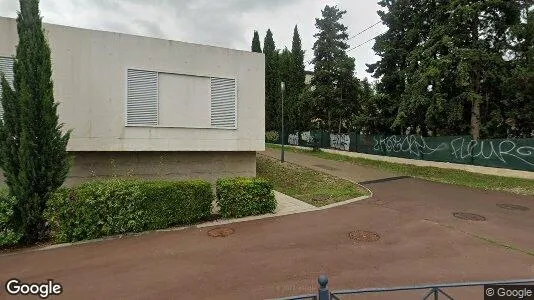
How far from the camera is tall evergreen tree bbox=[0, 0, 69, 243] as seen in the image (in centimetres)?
842

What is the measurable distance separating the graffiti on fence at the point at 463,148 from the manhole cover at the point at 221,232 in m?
15.9

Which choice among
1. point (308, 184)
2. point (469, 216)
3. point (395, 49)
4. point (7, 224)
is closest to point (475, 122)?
point (395, 49)

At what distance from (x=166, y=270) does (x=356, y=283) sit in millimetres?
3592

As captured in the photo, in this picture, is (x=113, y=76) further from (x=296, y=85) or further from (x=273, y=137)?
(x=273, y=137)

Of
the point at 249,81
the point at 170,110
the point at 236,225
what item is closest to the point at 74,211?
the point at 236,225

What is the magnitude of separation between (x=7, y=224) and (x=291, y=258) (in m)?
7.04

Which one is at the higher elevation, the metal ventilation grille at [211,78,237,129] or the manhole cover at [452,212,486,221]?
the metal ventilation grille at [211,78,237,129]

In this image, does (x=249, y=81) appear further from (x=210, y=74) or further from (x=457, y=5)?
(x=457, y=5)

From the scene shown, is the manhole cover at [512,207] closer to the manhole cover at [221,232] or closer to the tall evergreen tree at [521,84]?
the tall evergreen tree at [521,84]

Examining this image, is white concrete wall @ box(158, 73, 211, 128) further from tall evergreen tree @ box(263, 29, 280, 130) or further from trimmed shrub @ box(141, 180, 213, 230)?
tall evergreen tree @ box(263, 29, 280, 130)

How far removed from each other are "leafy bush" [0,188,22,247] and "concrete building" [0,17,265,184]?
3028 mm

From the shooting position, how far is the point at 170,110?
1230cm

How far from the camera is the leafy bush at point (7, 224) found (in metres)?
8.07

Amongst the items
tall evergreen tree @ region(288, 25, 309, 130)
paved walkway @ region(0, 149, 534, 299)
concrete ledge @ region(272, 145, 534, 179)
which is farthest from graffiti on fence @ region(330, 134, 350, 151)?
paved walkway @ region(0, 149, 534, 299)
